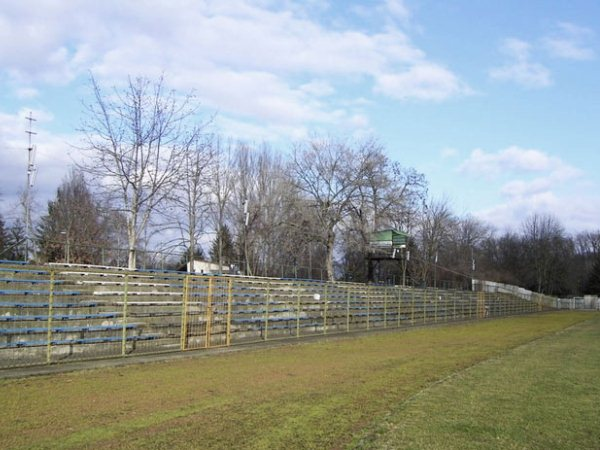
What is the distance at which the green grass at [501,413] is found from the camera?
6379 mm

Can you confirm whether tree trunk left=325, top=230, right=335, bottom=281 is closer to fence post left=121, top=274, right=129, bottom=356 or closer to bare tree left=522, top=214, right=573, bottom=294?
fence post left=121, top=274, right=129, bottom=356

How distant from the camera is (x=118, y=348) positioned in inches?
580

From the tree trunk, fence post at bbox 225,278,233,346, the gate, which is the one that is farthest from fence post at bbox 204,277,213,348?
the tree trunk

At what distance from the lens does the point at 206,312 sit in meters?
17.5

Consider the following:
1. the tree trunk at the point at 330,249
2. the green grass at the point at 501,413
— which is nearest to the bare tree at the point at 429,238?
the tree trunk at the point at 330,249

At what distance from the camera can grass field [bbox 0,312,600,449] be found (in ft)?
21.4

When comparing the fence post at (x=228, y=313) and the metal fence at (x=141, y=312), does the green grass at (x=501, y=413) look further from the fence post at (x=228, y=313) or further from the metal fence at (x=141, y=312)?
the metal fence at (x=141, y=312)

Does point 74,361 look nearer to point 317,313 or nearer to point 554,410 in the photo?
point 554,410

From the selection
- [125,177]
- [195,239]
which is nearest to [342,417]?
[125,177]

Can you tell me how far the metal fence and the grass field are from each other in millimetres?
1786

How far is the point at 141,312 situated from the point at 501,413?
1100 cm

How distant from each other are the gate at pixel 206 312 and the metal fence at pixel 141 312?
0.03 metres

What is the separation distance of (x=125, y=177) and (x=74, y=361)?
30.0 ft

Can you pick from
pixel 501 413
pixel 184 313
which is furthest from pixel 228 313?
pixel 501 413
